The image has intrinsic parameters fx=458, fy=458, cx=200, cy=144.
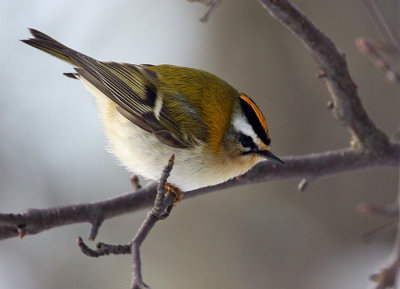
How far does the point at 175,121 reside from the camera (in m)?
2.51

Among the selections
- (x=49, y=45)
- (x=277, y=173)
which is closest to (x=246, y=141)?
(x=277, y=173)

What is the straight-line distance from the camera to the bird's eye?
8.18 ft

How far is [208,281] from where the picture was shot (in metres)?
4.99

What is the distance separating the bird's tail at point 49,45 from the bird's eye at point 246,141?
100cm

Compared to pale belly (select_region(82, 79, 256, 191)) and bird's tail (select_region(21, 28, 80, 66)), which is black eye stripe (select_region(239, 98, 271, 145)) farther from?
bird's tail (select_region(21, 28, 80, 66))

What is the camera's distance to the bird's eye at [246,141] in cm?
249

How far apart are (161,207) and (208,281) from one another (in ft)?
10.9

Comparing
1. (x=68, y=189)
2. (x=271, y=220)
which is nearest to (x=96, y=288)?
(x=68, y=189)

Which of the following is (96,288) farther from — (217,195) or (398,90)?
(398,90)

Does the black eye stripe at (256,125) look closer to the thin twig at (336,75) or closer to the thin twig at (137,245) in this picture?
the thin twig at (336,75)

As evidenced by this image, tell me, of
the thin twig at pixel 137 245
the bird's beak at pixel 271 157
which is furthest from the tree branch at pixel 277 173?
the thin twig at pixel 137 245

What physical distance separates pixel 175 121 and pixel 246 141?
1.33ft

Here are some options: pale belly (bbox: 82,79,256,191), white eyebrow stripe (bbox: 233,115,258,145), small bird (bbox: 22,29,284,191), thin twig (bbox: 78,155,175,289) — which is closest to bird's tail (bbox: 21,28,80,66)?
small bird (bbox: 22,29,284,191)

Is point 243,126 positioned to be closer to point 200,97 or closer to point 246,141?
point 246,141
